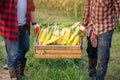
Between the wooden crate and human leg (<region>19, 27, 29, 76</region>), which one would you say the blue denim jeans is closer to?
human leg (<region>19, 27, 29, 76</region>)

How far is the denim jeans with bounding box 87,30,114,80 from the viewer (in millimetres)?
5316

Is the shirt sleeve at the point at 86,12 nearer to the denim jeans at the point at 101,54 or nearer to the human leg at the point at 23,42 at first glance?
the denim jeans at the point at 101,54

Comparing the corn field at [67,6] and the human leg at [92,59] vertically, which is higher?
the corn field at [67,6]

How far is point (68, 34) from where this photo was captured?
19.0 feet

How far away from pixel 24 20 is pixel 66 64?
4.09ft

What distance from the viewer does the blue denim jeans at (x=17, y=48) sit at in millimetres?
5531

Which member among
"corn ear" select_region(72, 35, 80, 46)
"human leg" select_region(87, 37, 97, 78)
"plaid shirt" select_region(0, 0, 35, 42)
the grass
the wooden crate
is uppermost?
"plaid shirt" select_region(0, 0, 35, 42)

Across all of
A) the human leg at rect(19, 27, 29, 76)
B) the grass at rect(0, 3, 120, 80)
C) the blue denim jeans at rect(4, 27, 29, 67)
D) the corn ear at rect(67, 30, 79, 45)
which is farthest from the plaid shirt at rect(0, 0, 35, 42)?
the grass at rect(0, 3, 120, 80)

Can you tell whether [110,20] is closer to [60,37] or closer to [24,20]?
[60,37]

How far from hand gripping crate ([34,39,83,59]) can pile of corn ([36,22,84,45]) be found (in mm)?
125

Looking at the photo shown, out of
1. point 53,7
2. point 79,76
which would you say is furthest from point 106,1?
point 53,7

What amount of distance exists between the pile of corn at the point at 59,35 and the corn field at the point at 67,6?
12.6 ft

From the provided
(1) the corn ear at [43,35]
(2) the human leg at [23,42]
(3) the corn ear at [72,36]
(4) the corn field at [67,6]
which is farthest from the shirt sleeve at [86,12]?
(4) the corn field at [67,6]

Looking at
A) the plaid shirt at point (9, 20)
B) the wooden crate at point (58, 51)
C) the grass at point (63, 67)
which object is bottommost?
the grass at point (63, 67)
